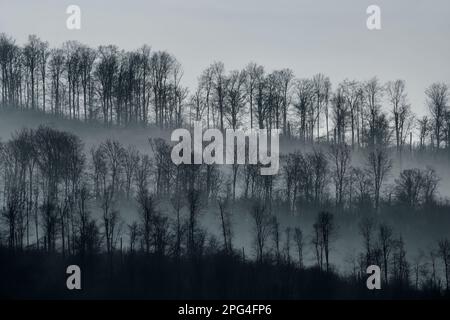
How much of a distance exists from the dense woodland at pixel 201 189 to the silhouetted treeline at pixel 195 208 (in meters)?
0.21

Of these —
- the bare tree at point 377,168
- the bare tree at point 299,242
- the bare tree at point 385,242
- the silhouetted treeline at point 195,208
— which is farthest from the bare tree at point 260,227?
the bare tree at point 377,168

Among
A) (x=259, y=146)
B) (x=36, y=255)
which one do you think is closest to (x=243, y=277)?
(x=36, y=255)

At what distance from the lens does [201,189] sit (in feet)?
270

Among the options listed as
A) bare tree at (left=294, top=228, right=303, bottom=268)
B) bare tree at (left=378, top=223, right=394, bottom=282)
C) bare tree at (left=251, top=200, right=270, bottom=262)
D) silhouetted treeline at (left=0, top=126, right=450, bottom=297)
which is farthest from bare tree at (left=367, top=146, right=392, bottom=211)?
bare tree at (left=251, top=200, right=270, bottom=262)

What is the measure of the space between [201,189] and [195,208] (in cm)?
712

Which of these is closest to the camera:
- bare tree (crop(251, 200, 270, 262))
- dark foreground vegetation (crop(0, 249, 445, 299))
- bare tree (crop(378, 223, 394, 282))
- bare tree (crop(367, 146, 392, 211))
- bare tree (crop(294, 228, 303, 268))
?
dark foreground vegetation (crop(0, 249, 445, 299))

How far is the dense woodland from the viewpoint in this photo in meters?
67.2

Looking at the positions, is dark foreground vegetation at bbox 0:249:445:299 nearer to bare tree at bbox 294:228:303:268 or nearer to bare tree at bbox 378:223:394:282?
bare tree at bbox 294:228:303:268

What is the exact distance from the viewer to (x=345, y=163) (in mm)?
89938

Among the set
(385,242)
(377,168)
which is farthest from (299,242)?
(377,168)

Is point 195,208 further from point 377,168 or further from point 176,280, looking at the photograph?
point 377,168

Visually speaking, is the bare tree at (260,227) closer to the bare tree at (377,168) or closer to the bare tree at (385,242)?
the bare tree at (385,242)

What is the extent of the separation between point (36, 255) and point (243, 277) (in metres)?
18.0

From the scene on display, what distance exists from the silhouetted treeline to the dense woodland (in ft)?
0.69
